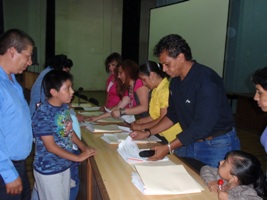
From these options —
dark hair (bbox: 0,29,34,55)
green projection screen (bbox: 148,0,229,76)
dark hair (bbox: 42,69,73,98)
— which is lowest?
dark hair (bbox: 42,69,73,98)

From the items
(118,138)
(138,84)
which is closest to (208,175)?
(118,138)

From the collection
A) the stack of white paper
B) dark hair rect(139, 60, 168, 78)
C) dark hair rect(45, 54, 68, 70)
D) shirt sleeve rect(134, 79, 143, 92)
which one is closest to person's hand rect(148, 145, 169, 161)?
the stack of white paper

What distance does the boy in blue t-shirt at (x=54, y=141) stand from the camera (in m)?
1.61

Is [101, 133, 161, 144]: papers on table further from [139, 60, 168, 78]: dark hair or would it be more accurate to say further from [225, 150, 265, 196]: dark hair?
[225, 150, 265, 196]: dark hair

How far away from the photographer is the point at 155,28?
668 centimetres

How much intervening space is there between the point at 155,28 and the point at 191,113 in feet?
17.2

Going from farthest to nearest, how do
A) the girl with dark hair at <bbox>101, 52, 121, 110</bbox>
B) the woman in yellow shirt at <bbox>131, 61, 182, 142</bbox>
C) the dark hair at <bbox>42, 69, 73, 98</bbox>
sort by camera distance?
the girl with dark hair at <bbox>101, 52, 121, 110</bbox>
the woman in yellow shirt at <bbox>131, 61, 182, 142</bbox>
the dark hair at <bbox>42, 69, 73, 98</bbox>

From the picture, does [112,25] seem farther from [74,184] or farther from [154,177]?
[154,177]

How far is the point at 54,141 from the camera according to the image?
1.62m

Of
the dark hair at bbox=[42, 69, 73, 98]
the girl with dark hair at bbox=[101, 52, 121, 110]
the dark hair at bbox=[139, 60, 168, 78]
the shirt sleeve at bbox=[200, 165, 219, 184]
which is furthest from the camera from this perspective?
the girl with dark hair at bbox=[101, 52, 121, 110]

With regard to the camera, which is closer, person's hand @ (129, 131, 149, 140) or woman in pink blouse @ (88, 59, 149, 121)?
person's hand @ (129, 131, 149, 140)

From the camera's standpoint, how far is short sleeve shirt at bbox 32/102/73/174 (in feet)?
5.27

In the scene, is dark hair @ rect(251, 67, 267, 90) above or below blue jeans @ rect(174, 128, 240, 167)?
above

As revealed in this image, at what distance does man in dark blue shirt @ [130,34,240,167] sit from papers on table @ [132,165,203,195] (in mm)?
192
